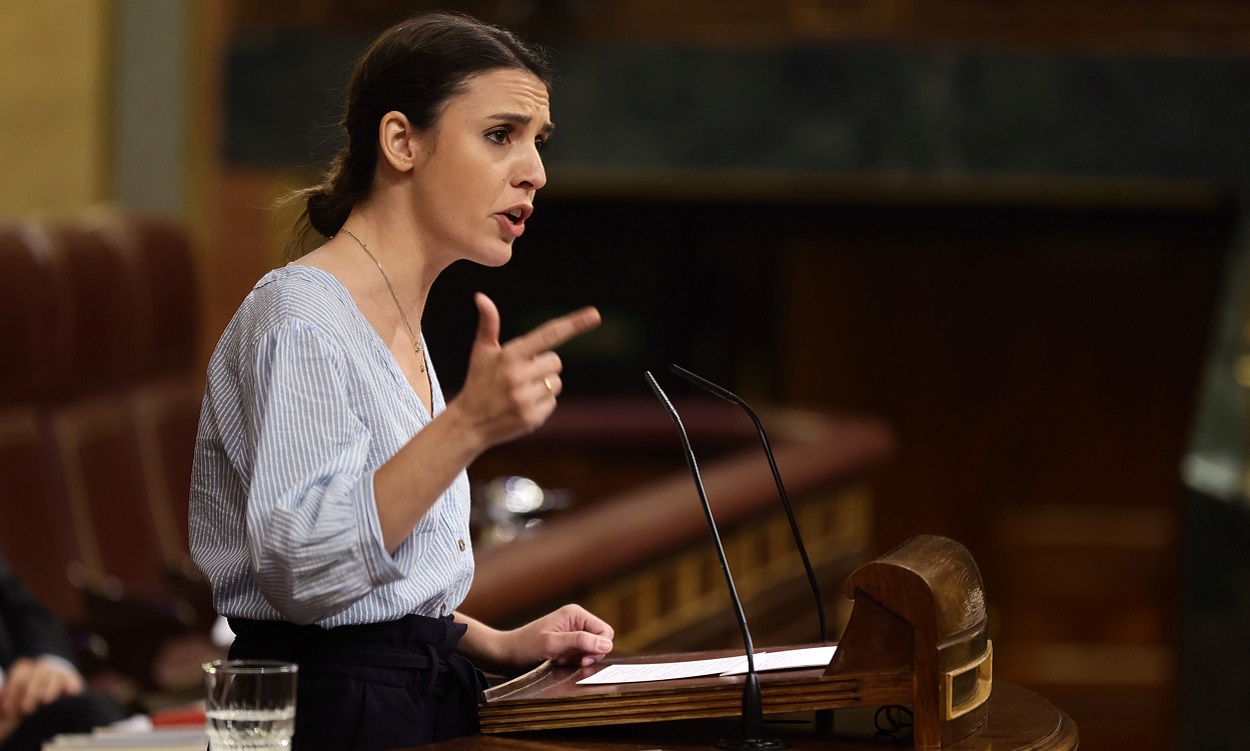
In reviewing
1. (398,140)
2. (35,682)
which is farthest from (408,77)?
(35,682)

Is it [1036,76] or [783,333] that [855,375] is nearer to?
[783,333]

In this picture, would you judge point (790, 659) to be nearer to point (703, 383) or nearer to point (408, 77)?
point (703, 383)

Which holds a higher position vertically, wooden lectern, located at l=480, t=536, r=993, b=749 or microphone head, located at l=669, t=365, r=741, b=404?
microphone head, located at l=669, t=365, r=741, b=404

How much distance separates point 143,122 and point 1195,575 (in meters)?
4.16

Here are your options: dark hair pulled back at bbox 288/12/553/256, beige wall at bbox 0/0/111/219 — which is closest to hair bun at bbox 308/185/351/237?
dark hair pulled back at bbox 288/12/553/256

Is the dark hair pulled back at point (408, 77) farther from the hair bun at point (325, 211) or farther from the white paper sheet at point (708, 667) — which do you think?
the white paper sheet at point (708, 667)

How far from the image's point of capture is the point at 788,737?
1540 millimetres

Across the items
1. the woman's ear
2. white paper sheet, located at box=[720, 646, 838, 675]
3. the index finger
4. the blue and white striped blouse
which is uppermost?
the woman's ear

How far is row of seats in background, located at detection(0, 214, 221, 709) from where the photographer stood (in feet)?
12.6

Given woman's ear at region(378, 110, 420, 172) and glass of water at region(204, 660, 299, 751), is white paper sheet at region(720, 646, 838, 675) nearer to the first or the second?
glass of water at region(204, 660, 299, 751)

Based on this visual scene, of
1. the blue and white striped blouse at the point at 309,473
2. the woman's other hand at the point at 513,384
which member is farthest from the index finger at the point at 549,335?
the blue and white striped blouse at the point at 309,473

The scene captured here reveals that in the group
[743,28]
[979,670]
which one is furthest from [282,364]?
[743,28]

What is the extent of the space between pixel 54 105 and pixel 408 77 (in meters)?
5.08

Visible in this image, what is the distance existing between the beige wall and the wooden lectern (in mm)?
5137
